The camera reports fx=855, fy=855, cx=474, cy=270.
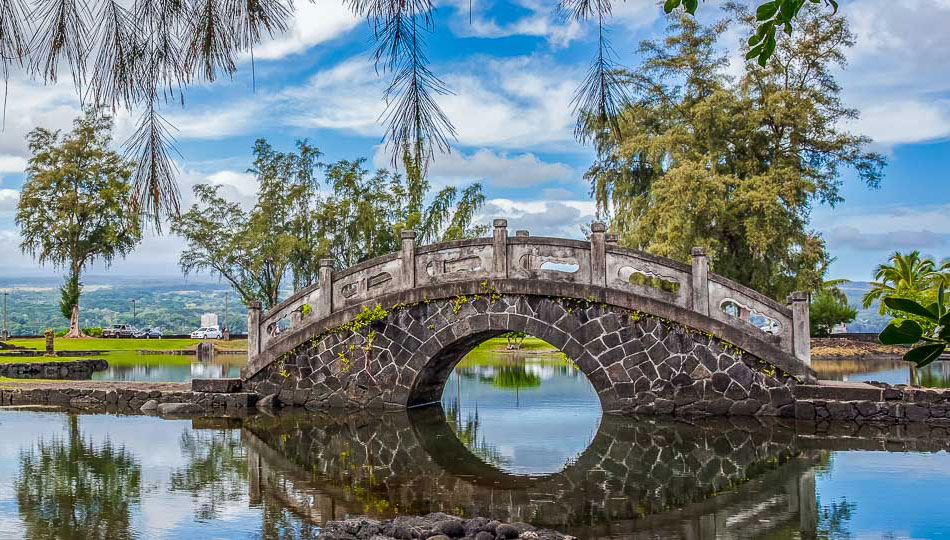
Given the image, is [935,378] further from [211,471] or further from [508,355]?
[211,471]

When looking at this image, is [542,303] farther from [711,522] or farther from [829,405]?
[711,522]

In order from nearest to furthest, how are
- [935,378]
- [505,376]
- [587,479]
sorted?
[587,479], [935,378], [505,376]

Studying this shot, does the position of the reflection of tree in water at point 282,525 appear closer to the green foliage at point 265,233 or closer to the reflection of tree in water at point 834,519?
the reflection of tree in water at point 834,519

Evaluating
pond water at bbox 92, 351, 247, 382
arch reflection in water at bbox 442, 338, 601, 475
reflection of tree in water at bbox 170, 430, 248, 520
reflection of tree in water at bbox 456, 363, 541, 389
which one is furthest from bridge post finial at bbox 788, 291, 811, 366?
pond water at bbox 92, 351, 247, 382

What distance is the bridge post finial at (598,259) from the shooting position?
13.6m

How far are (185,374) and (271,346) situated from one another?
10.4 metres

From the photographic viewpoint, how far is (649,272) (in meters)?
13.4

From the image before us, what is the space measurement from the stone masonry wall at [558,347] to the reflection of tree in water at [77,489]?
14.0 feet

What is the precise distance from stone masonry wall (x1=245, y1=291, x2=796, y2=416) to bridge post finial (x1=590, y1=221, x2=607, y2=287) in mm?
401

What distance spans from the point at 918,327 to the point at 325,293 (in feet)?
44.1

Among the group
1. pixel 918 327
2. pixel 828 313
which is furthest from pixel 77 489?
→ pixel 828 313

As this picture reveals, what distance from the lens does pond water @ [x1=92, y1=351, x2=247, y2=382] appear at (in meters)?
23.2

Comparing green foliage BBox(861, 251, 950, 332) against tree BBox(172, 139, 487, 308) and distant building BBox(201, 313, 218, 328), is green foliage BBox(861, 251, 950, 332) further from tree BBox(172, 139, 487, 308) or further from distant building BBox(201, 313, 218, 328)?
distant building BBox(201, 313, 218, 328)

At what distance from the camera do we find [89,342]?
3978 cm
